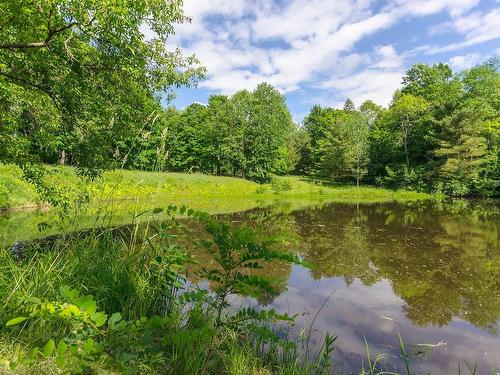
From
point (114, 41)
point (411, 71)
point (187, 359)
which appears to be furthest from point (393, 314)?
point (411, 71)

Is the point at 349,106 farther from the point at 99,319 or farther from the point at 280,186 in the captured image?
the point at 99,319

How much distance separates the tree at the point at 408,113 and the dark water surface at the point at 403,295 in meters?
27.5

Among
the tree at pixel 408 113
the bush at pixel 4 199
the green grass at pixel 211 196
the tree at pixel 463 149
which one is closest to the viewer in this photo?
the green grass at pixel 211 196

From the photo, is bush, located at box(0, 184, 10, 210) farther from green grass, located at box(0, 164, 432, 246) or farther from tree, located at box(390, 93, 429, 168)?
tree, located at box(390, 93, 429, 168)

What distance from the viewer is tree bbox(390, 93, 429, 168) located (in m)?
36.3

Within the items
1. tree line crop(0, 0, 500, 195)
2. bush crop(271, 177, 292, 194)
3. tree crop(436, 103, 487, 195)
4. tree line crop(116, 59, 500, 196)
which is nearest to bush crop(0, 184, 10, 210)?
tree line crop(0, 0, 500, 195)

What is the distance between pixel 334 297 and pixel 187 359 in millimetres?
3897

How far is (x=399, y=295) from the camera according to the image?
6.04 meters

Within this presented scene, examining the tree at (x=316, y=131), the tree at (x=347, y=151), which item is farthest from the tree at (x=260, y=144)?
the tree at (x=316, y=131)

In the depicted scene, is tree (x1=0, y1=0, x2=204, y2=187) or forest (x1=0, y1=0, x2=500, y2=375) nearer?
forest (x1=0, y1=0, x2=500, y2=375)

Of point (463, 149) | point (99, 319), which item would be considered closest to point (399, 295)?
point (99, 319)

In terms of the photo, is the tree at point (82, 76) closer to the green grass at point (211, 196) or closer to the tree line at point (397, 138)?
the green grass at point (211, 196)

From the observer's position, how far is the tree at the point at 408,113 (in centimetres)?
3628

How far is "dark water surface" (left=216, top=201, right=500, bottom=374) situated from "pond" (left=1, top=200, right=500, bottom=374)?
12 mm
